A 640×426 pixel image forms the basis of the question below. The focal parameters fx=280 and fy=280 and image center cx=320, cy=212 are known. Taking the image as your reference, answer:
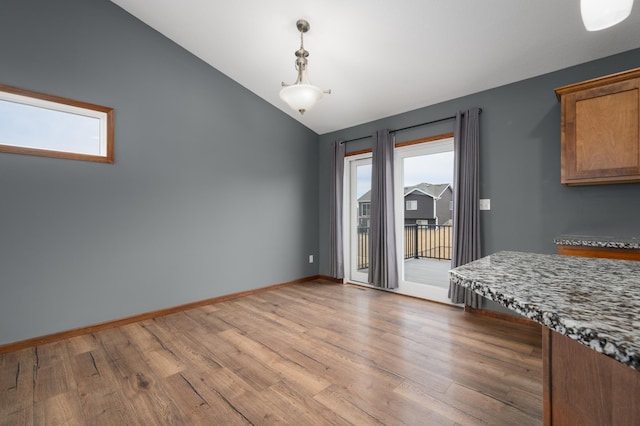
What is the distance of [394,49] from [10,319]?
4.19 m

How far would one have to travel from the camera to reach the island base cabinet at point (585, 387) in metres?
0.55

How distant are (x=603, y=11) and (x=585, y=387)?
1176 mm

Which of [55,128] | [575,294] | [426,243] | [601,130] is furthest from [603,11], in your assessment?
[426,243]

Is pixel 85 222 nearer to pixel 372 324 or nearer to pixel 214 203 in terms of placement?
pixel 214 203

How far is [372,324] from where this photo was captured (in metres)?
2.83

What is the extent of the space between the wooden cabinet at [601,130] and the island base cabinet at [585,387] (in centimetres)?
225

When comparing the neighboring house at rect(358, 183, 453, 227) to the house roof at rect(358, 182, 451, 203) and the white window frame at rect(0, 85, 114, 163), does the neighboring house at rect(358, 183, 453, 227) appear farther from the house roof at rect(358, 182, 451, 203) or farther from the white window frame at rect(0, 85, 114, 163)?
the white window frame at rect(0, 85, 114, 163)

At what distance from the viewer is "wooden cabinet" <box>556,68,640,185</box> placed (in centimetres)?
207

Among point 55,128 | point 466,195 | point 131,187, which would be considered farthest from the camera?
point 466,195

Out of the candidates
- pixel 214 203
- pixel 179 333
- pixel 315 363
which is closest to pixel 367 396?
pixel 315 363

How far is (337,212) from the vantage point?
4477 mm

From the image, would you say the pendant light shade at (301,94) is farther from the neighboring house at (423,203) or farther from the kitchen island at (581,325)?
the neighboring house at (423,203)

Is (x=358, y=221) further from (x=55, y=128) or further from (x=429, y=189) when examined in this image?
(x=55, y=128)

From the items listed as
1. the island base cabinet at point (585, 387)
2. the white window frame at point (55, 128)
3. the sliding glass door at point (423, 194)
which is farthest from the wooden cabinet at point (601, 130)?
the white window frame at point (55, 128)
